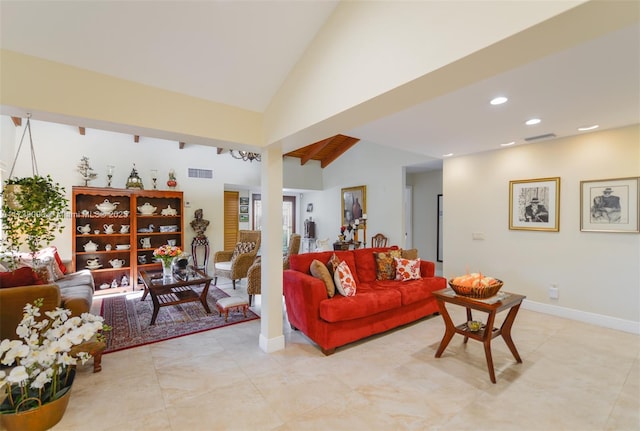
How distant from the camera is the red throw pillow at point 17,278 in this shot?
256 cm

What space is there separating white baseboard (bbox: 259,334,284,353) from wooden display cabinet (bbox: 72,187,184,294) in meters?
3.57

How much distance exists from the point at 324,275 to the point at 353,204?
4325 mm

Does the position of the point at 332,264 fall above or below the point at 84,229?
below

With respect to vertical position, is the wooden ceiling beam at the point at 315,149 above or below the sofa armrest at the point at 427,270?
above

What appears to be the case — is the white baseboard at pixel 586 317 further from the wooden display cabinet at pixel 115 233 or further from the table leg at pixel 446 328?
the wooden display cabinet at pixel 115 233

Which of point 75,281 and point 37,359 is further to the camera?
point 75,281

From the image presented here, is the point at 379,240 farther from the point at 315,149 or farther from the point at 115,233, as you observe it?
the point at 115,233

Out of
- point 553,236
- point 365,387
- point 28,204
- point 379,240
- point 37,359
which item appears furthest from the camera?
point 379,240

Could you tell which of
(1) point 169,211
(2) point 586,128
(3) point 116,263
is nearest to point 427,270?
(2) point 586,128

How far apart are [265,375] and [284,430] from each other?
0.70 metres

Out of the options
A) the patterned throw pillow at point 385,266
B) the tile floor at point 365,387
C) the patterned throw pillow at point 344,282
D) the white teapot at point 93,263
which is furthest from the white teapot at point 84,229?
the patterned throw pillow at point 385,266

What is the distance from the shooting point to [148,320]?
148 inches

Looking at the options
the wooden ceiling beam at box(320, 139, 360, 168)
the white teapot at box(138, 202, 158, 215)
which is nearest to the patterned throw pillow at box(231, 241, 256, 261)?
the white teapot at box(138, 202, 158, 215)

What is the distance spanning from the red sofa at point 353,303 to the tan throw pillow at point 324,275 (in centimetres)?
7
